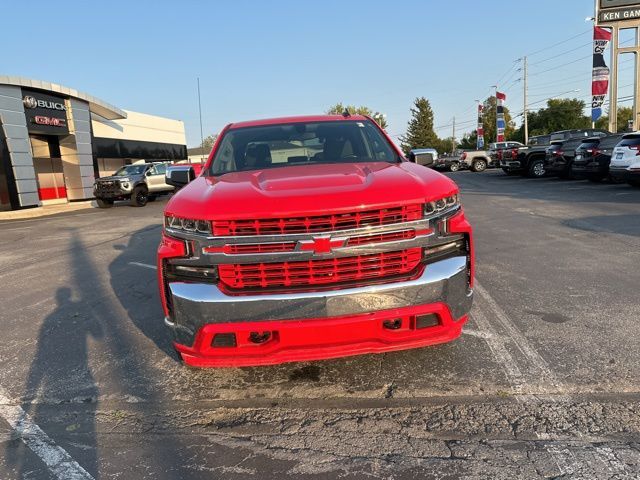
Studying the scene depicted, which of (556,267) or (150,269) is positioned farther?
(150,269)

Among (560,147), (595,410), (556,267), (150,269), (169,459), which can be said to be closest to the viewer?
(169,459)

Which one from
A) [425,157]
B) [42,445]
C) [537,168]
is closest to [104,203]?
[425,157]

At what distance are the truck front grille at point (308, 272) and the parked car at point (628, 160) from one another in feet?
42.6

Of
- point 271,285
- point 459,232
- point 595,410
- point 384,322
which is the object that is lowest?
point 595,410

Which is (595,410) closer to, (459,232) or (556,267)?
(459,232)

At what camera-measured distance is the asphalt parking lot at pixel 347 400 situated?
2.35m

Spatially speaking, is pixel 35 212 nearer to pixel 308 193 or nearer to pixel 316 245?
pixel 308 193

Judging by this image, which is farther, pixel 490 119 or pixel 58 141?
pixel 490 119

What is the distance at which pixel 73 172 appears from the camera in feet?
82.9

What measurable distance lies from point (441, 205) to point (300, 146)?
174cm

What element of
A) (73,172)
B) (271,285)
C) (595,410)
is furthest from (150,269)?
(73,172)

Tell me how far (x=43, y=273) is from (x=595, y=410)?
24.1 ft

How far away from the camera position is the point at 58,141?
984 inches

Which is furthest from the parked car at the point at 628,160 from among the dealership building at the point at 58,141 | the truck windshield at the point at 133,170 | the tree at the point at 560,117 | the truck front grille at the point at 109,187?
the tree at the point at 560,117
